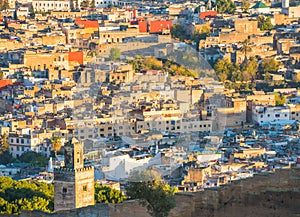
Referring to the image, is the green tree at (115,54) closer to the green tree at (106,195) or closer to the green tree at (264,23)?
the green tree at (106,195)

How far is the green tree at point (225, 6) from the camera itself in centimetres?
6952

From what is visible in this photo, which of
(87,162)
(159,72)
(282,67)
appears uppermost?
(159,72)

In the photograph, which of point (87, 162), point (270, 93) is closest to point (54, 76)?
point (270, 93)

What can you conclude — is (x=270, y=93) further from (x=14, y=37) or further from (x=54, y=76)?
(x=14, y=37)

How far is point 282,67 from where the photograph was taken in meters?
52.6

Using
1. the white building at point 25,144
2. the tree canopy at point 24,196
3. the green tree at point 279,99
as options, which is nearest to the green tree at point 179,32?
the green tree at point 279,99

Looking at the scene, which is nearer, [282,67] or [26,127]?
[26,127]

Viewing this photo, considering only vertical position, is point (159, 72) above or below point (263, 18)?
above

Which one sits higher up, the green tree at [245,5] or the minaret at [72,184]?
the minaret at [72,184]

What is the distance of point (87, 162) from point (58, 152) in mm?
16545

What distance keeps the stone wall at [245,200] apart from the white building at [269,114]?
24233 millimetres

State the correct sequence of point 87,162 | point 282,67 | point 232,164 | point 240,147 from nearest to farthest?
point 87,162
point 232,164
point 240,147
point 282,67

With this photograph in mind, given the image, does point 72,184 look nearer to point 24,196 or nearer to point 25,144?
point 24,196

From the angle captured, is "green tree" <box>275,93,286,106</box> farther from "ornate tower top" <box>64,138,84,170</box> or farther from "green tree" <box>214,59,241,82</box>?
"ornate tower top" <box>64,138,84,170</box>
